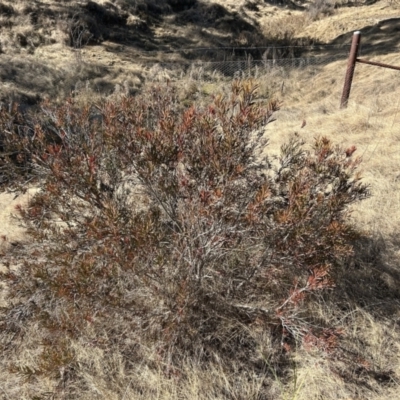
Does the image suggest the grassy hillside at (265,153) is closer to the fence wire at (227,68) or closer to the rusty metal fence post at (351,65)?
the fence wire at (227,68)

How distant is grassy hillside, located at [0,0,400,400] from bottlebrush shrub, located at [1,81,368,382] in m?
0.05

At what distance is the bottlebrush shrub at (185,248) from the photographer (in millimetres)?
2281

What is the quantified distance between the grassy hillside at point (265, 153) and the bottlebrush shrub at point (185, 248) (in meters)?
0.05

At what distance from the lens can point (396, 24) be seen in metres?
13.5

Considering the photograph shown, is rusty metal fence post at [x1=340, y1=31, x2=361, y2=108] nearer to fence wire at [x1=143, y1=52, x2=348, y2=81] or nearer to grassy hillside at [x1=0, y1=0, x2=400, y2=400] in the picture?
grassy hillside at [x1=0, y1=0, x2=400, y2=400]

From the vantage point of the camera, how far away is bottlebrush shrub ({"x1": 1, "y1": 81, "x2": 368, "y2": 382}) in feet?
7.48

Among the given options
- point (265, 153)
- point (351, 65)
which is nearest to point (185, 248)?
point (265, 153)

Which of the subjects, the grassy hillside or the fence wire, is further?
the fence wire

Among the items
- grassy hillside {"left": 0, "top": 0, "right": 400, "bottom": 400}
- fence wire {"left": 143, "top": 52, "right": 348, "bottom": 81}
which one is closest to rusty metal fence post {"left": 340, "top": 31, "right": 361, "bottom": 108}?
grassy hillside {"left": 0, "top": 0, "right": 400, "bottom": 400}

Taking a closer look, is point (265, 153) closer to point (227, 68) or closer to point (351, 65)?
point (351, 65)

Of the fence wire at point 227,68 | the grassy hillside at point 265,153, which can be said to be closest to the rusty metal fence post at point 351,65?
the grassy hillside at point 265,153

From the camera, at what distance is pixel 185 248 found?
237 centimetres

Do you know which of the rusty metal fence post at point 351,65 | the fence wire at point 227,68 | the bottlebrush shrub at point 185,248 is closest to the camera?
the bottlebrush shrub at point 185,248

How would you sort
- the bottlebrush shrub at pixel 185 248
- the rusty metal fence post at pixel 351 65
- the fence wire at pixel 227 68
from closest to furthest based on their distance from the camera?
the bottlebrush shrub at pixel 185 248 → the rusty metal fence post at pixel 351 65 → the fence wire at pixel 227 68
